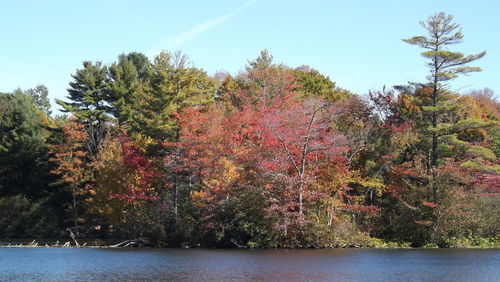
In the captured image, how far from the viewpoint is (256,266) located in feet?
78.7

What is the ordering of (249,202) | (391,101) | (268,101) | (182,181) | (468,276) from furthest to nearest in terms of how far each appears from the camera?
(268,101)
(391,101)
(182,181)
(249,202)
(468,276)

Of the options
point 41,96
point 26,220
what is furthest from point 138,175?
point 41,96

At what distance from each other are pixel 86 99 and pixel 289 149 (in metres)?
26.1

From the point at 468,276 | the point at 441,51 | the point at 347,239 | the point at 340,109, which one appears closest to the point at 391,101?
the point at 340,109

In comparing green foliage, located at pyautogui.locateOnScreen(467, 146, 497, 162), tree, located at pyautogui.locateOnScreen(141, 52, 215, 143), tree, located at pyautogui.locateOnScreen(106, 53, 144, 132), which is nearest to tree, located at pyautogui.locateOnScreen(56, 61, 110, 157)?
tree, located at pyautogui.locateOnScreen(106, 53, 144, 132)

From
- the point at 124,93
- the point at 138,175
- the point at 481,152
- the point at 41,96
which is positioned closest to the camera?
the point at 481,152

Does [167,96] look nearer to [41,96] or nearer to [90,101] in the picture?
[90,101]

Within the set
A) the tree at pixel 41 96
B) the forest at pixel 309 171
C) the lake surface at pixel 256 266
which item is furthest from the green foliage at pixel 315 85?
the tree at pixel 41 96

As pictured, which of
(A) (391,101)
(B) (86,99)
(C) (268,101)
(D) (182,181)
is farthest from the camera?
(B) (86,99)

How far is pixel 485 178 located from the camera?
3684 cm

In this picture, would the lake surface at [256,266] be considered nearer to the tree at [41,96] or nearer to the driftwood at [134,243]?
the driftwood at [134,243]

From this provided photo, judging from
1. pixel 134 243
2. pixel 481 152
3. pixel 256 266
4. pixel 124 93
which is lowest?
pixel 134 243

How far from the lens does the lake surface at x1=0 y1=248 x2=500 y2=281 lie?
20781 mm

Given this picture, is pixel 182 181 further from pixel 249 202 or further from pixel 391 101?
pixel 391 101
